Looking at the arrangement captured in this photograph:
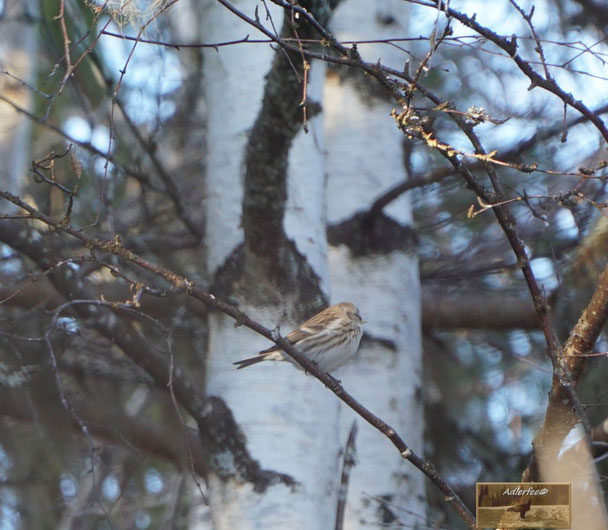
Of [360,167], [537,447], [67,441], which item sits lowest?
[537,447]

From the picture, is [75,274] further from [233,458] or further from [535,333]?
[535,333]

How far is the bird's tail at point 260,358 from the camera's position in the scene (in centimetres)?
202

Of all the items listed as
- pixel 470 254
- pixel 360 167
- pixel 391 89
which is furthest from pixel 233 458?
pixel 470 254

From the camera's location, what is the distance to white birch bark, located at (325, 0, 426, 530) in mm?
2438

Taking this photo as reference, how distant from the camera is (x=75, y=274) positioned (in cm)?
228

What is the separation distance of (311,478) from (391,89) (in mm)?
991

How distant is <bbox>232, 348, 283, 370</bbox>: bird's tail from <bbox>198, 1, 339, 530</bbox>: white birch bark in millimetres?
18

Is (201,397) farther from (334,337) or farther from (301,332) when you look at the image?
(334,337)

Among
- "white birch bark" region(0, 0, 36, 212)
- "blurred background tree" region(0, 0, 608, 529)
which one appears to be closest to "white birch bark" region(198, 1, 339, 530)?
"blurred background tree" region(0, 0, 608, 529)

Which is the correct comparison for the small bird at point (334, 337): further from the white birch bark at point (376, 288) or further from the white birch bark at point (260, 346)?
the white birch bark at point (260, 346)

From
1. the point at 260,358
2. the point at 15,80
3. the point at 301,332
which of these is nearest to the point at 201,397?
the point at 260,358

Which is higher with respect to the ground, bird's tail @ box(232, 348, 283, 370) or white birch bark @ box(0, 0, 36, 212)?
white birch bark @ box(0, 0, 36, 212)

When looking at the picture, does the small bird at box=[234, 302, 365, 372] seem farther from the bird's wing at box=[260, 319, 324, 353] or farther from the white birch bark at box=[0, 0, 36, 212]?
the white birch bark at box=[0, 0, 36, 212]

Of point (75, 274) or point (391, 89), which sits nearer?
point (391, 89)
